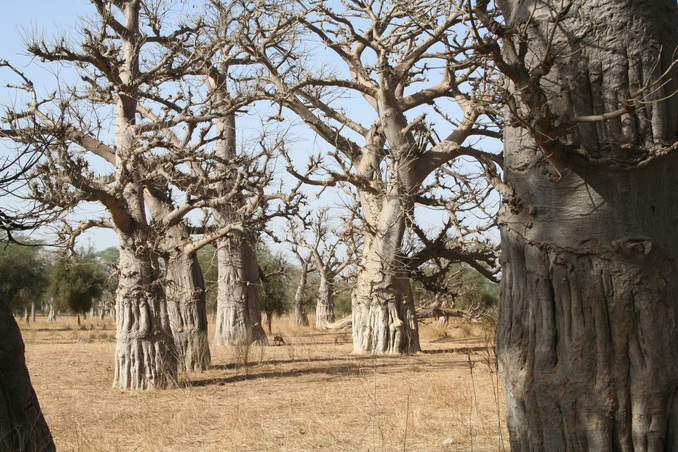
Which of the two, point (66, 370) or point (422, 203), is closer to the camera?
point (66, 370)

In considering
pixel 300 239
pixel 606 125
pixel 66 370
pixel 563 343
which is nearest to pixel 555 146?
pixel 606 125

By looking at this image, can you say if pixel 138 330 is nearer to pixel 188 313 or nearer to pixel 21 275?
pixel 188 313

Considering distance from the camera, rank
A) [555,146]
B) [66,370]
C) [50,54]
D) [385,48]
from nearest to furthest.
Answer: [555,146], [50,54], [66,370], [385,48]

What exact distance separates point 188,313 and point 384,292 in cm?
359

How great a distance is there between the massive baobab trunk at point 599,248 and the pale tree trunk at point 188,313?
22.6 ft

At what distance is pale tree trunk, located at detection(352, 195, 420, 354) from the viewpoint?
11.1m

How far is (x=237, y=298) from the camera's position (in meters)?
13.7

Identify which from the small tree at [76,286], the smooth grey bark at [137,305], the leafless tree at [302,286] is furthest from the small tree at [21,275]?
the smooth grey bark at [137,305]

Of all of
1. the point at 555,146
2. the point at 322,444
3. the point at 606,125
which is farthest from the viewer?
the point at 322,444

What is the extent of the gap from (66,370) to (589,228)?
339 inches

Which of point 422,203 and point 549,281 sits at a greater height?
point 422,203

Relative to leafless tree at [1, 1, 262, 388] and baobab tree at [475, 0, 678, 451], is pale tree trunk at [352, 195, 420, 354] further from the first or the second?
baobab tree at [475, 0, 678, 451]

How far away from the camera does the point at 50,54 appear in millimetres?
7523

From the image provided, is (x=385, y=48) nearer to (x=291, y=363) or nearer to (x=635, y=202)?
(x=291, y=363)
